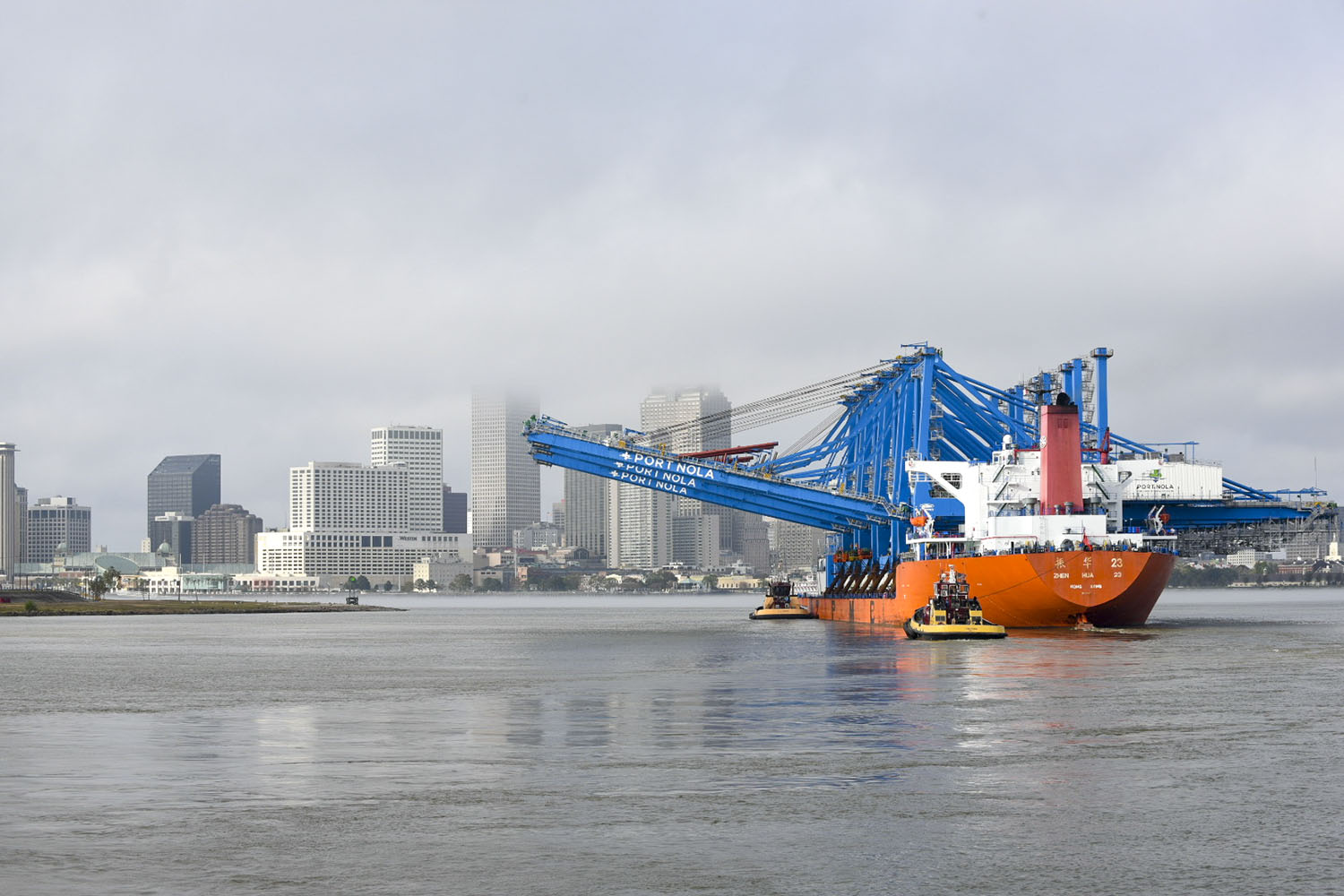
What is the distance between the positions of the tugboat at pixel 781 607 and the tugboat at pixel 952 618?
178 ft

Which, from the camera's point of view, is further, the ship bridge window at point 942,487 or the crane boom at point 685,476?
the crane boom at point 685,476

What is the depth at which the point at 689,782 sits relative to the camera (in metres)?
25.2

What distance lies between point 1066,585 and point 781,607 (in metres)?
57.9

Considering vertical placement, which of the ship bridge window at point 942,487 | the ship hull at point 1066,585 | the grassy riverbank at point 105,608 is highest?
the ship bridge window at point 942,487

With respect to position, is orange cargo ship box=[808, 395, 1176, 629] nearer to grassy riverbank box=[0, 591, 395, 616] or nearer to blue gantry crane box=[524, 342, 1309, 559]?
blue gantry crane box=[524, 342, 1309, 559]

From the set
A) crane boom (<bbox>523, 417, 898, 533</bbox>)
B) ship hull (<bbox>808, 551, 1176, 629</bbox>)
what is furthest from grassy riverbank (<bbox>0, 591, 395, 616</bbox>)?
ship hull (<bbox>808, 551, 1176, 629</bbox>)

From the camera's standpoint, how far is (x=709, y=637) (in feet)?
287

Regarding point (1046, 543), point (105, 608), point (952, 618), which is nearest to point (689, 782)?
point (952, 618)

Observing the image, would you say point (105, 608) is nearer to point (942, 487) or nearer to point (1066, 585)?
point (942, 487)

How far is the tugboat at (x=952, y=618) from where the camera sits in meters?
69.4

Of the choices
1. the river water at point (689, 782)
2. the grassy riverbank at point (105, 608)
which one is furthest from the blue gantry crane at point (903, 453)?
Answer: the grassy riverbank at point (105, 608)

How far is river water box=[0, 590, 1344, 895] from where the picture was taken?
728 inches

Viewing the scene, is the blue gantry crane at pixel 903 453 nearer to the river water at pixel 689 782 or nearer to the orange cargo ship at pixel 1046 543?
the orange cargo ship at pixel 1046 543

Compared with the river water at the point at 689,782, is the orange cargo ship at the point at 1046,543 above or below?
above
